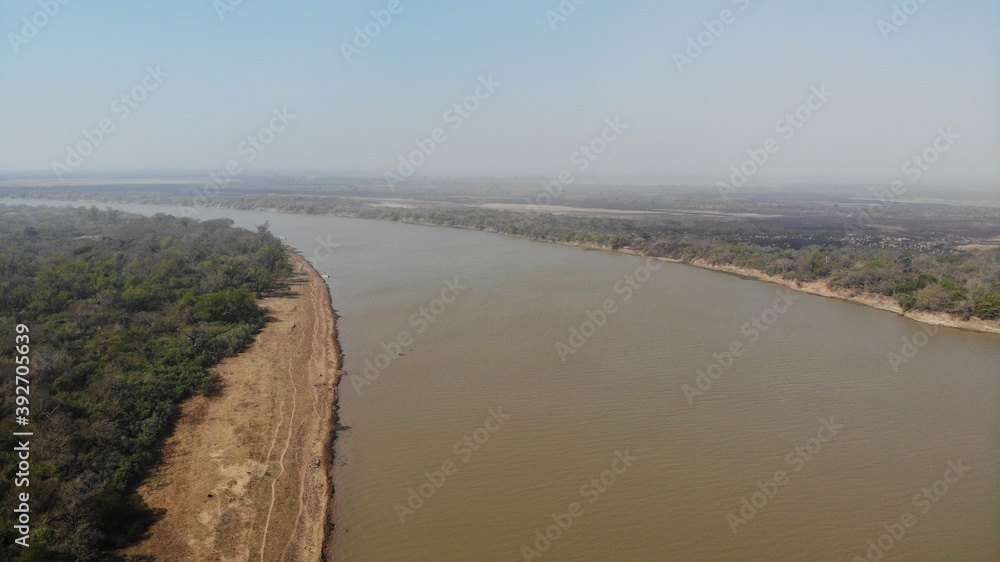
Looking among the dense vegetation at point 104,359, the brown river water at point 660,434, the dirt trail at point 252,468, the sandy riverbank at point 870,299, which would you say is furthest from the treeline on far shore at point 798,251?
the dense vegetation at point 104,359

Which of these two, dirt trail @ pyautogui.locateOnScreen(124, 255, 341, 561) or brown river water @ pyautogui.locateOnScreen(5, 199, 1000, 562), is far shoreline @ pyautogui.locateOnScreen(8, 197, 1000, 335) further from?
dirt trail @ pyautogui.locateOnScreen(124, 255, 341, 561)

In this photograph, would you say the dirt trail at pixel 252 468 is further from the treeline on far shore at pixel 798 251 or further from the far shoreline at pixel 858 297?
the treeline on far shore at pixel 798 251

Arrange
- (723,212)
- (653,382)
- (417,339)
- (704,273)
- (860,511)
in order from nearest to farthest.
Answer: (860,511) < (653,382) < (417,339) < (704,273) < (723,212)

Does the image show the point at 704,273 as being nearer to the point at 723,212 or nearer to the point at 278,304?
the point at 278,304

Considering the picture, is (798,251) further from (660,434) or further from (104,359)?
(104,359)

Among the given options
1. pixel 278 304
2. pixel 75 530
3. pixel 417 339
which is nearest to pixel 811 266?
pixel 417 339

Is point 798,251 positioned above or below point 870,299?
above

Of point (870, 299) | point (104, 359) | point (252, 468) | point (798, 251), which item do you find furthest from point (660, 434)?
point (798, 251)

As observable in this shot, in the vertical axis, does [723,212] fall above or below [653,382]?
above
